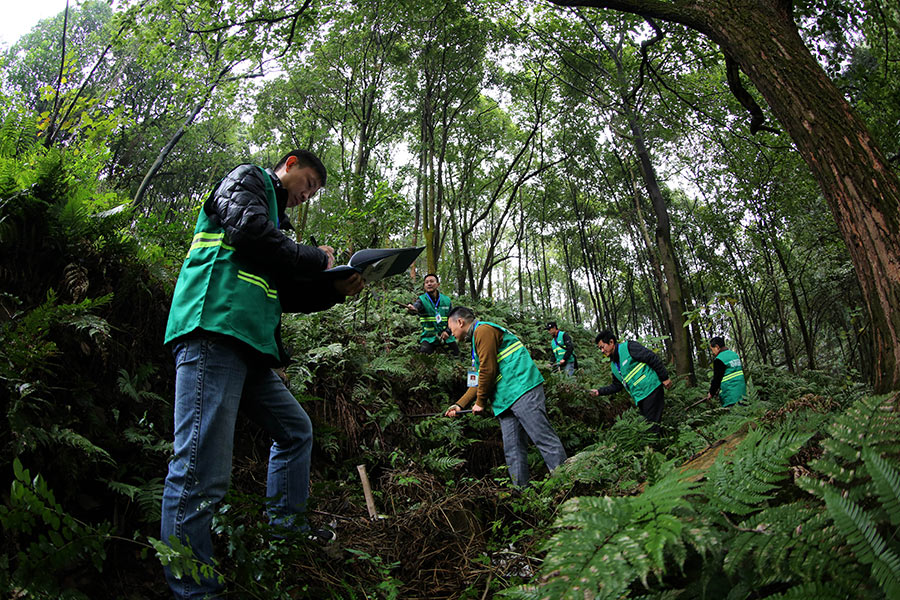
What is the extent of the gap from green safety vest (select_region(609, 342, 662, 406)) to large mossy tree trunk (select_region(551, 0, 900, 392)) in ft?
13.9

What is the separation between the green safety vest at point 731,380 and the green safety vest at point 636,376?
5.72 ft

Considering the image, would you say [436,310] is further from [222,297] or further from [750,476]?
[750,476]

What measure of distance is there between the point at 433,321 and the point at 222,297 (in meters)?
6.24

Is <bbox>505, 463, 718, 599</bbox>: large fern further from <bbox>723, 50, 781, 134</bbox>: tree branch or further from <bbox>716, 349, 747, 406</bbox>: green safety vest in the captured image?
<bbox>716, 349, 747, 406</bbox>: green safety vest

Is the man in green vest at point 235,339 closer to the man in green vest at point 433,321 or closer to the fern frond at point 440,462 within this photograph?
the fern frond at point 440,462

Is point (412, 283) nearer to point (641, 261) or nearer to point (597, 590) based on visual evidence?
point (641, 261)

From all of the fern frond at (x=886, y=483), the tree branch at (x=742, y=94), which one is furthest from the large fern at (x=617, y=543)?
the tree branch at (x=742, y=94)

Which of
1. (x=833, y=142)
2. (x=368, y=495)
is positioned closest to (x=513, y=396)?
(x=368, y=495)

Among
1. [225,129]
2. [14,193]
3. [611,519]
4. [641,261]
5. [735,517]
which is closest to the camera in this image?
[611,519]

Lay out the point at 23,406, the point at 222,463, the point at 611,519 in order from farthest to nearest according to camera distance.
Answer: the point at 23,406 → the point at 222,463 → the point at 611,519

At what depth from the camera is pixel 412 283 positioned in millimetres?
14891

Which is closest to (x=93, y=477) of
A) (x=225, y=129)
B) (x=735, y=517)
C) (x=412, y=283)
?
(x=735, y=517)

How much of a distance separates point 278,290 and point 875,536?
260 centimetres

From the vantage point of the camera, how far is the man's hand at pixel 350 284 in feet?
8.48
